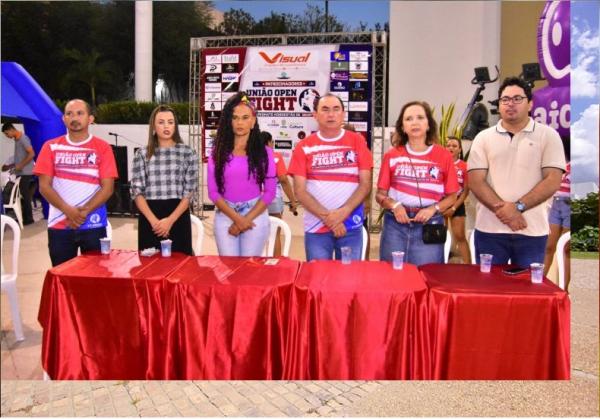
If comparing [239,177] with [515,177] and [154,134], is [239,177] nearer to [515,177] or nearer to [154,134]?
[154,134]

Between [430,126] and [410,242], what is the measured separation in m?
0.50

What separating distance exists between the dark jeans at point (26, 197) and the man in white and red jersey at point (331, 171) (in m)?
1.09

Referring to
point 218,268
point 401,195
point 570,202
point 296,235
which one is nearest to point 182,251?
point 218,268

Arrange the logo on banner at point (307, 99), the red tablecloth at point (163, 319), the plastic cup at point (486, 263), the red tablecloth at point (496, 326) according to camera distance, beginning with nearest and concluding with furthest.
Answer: the red tablecloth at point (496, 326) < the red tablecloth at point (163, 319) < the plastic cup at point (486, 263) < the logo on banner at point (307, 99)

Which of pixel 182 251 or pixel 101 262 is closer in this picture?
pixel 101 262

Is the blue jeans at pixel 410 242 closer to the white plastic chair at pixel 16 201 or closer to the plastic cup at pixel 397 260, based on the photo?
the plastic cup at pixel 397 260

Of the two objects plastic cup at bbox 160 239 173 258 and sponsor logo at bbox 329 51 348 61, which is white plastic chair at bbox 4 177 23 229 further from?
sponsor logo at bbox 329 51 348 61

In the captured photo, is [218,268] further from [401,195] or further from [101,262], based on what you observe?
[401,195]

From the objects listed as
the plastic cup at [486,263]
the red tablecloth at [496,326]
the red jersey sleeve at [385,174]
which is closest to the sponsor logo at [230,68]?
the red jersey sleeve at [385,174]

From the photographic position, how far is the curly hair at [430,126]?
2324mm

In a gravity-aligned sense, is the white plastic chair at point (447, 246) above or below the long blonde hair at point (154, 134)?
below

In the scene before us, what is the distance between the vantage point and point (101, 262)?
7.57 ft

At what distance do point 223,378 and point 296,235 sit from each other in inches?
26.4

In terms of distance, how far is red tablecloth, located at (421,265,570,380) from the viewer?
2.01 metres
